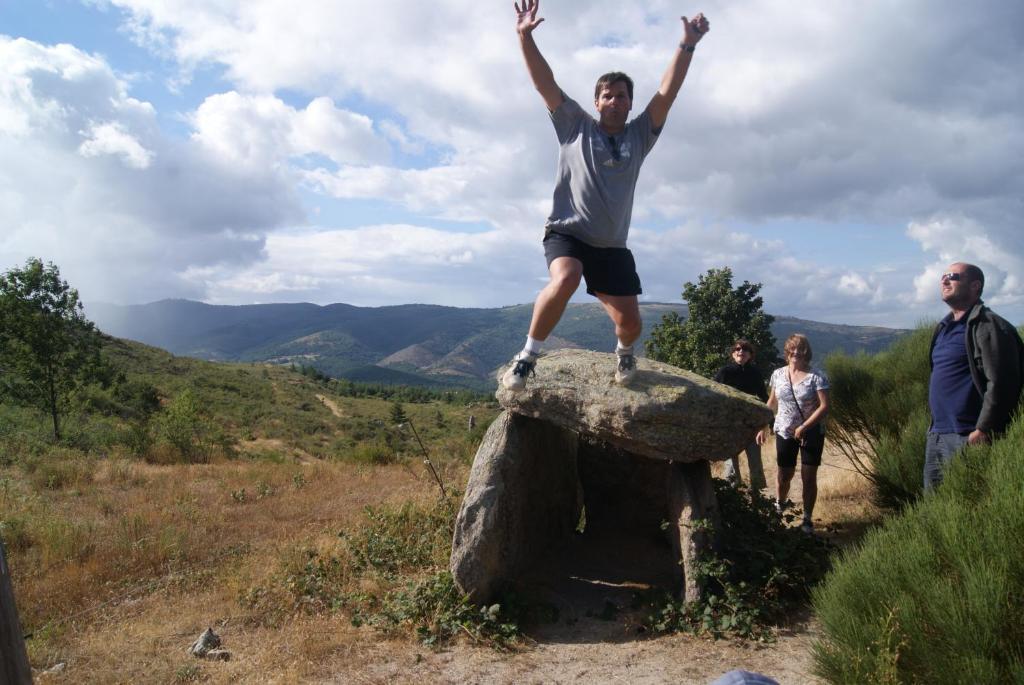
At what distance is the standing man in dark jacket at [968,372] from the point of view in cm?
463

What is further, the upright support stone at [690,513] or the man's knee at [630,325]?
the upright support stone at [690,513]

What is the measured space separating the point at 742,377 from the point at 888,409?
1880mm

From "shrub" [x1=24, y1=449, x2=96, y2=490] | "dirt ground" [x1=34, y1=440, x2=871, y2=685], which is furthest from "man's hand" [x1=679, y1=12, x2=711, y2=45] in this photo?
"shrub" [x1=24, y1=449, x2=96, y2=490]

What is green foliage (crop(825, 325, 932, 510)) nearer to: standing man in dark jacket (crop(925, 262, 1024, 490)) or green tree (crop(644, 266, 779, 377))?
standing man in dark jacket (crop(925, 262, 1024, 490))

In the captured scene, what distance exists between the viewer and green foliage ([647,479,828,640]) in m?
5.54

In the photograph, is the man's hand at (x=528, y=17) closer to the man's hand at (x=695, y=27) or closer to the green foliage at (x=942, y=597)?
the man's hand at (x=695, y=27)

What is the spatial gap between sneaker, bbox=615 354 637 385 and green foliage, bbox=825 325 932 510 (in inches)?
135

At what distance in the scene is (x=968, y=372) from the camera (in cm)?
501

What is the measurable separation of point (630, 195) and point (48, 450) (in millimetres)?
15660

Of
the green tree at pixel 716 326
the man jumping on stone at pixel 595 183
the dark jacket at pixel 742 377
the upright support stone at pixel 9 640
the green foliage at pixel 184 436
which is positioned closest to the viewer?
the upright support stone at pixel 9 640

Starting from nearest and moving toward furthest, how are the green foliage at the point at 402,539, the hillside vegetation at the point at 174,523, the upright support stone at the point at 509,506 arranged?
the upright support stone at the point at 509,506
the hillside vegetation at the point at 174,523
the green foliage at the point at 402,539

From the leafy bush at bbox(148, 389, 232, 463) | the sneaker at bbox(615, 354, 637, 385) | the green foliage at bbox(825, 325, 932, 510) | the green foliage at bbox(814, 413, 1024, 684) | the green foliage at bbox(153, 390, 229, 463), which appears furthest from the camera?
the green foliage at bbox(153, 390, 229, 463)

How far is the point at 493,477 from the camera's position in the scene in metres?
6.48

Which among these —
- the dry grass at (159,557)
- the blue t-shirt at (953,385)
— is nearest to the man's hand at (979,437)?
the blue t-shirt at (953,385)
